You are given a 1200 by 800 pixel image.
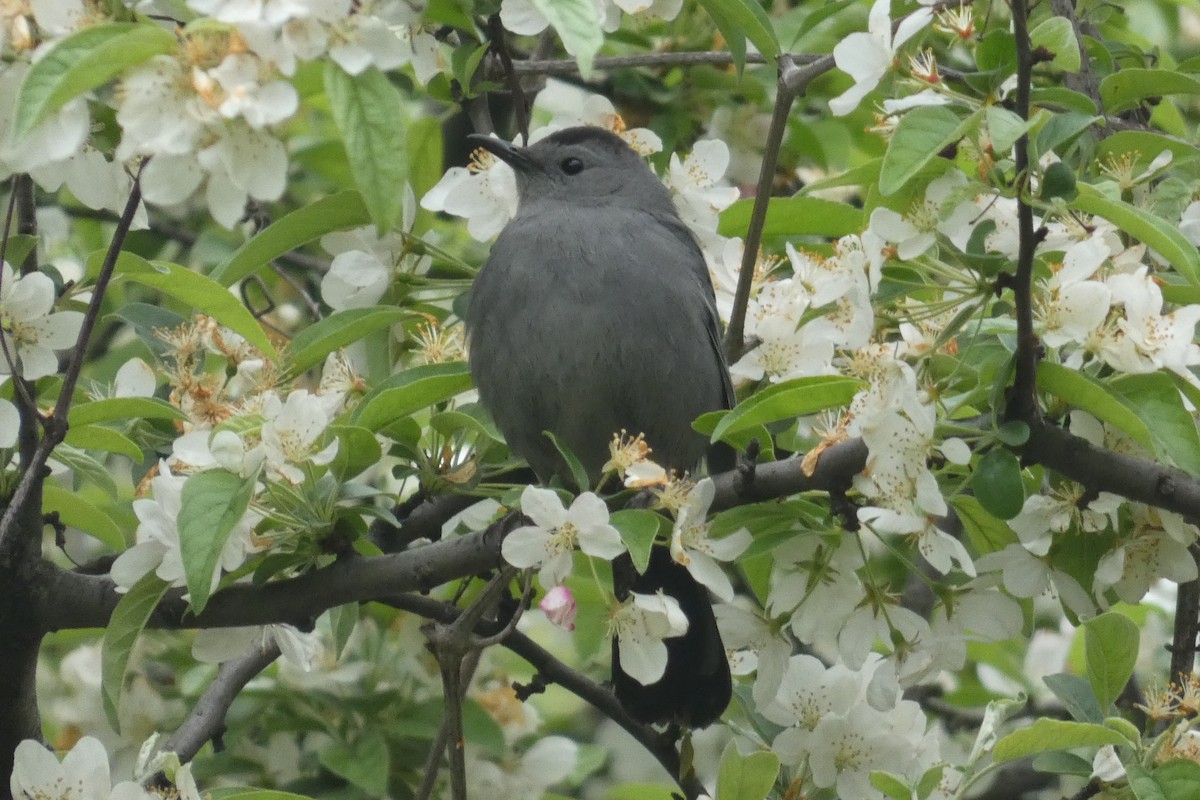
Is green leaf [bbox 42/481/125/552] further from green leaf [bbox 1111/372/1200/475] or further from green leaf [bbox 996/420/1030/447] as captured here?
green leaf [bbox 1111/372/1200/475]

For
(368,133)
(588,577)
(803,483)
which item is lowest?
(588,577)

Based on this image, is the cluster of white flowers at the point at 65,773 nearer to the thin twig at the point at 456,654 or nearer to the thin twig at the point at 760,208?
the thin twig at the point at 456,654

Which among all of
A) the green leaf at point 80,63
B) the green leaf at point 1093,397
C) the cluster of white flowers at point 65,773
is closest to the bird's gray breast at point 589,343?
the cluster of white flowers at point 65,773

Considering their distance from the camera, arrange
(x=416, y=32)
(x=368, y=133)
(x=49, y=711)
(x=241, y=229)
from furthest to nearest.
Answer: (x=241, y=229) → (x=49, y=711) → (x=416, y=32) → (x=368, y=133)

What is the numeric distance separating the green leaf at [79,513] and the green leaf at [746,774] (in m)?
1.50

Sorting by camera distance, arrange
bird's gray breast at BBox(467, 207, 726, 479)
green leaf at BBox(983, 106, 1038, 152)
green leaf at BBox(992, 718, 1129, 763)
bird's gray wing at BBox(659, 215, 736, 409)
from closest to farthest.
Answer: green leaf at BBox(983, 106, 1038, 152) < green leaf at BBox(992, 718, 1129, 763) < bird's gray breast at BBox(467, 207, 726, 479) < bird's gray wing at BBox(659, 215, 736, 409)

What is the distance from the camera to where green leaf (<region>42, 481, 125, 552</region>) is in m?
3.24

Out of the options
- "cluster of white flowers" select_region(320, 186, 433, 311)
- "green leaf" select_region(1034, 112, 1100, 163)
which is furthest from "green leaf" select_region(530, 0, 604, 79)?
"cluster of white flowers" select_region(320, 186, 433, 311)

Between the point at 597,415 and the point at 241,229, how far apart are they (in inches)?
83.9

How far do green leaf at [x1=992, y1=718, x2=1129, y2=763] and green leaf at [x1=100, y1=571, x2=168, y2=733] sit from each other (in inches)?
65.1

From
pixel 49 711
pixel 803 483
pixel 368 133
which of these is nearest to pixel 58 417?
pixel 368 133

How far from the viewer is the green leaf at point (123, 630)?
290cm

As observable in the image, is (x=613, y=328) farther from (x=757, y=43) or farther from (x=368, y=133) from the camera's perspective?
(x=368, y=133)

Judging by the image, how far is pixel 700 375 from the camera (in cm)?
432
